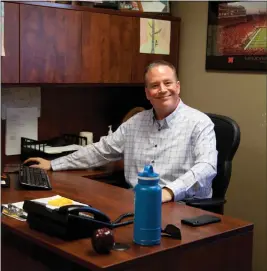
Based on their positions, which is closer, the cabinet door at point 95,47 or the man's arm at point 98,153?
the man's arm at point 98,153

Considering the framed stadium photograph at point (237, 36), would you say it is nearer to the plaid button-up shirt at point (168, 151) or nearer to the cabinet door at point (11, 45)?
the plaid button-up shirt at point (168, 151)

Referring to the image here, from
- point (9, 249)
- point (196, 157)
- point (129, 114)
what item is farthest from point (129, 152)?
point (9, 249)

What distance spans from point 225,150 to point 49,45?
3.90 feet

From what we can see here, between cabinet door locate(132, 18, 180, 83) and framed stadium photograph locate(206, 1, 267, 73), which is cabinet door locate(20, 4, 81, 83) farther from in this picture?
framed stadium photograph locate(206, 1, 267, 73)

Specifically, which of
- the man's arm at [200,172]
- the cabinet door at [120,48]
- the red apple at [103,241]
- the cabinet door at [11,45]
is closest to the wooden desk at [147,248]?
the red apple at [103,241]

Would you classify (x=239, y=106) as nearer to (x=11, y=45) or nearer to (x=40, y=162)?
(x=40, y=162)

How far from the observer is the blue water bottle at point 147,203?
1.50 metres

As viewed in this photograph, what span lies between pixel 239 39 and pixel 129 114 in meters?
0.90

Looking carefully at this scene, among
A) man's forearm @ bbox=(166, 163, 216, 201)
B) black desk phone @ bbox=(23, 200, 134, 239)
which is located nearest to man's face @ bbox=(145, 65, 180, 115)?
man's forearm @ bbox=(166, 163, 216, 201)

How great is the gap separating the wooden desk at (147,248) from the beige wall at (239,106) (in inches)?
48.4

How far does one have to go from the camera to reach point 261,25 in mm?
3072

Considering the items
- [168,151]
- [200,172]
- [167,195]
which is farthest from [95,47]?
[167,195]

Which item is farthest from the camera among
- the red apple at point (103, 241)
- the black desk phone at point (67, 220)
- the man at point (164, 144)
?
the man at point (164, 144)

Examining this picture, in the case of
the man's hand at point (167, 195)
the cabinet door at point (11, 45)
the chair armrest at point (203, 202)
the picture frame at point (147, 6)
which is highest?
the picture frame at point (147, 6)
